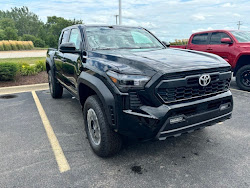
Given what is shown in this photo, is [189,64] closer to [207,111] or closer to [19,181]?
[207,111]

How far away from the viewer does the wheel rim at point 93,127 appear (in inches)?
117

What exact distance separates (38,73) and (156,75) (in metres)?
8.31

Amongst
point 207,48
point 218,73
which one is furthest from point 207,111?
point 207,48

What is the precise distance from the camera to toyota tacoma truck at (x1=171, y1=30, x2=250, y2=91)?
6840mm

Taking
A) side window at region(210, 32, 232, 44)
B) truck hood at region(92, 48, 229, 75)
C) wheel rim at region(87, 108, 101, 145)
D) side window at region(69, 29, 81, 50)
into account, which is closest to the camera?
truck hood at region(92, 48, 229, 75)

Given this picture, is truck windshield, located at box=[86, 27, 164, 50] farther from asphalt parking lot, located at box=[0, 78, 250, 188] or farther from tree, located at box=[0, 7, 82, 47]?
tree, located at box=[0, 7, 82, 47]

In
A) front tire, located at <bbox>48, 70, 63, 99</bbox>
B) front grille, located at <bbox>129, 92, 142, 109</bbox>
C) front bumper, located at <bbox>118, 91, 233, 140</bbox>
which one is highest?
front grille, located at <bbox>129, 92, 142, 109</bbox>

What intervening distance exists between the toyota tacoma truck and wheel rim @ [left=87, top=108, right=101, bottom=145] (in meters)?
5.58

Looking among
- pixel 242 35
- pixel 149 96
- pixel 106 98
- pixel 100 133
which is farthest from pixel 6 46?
pixel 149 96

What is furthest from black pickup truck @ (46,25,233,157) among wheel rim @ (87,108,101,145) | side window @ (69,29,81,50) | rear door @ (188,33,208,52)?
rear door @ (188,33,208,52)

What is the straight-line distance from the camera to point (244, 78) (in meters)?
6.96

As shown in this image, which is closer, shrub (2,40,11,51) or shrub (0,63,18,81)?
shrub (0,63,18,81)

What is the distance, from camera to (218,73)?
2.81m

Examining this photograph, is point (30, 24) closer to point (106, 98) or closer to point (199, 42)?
point (199, 42)
